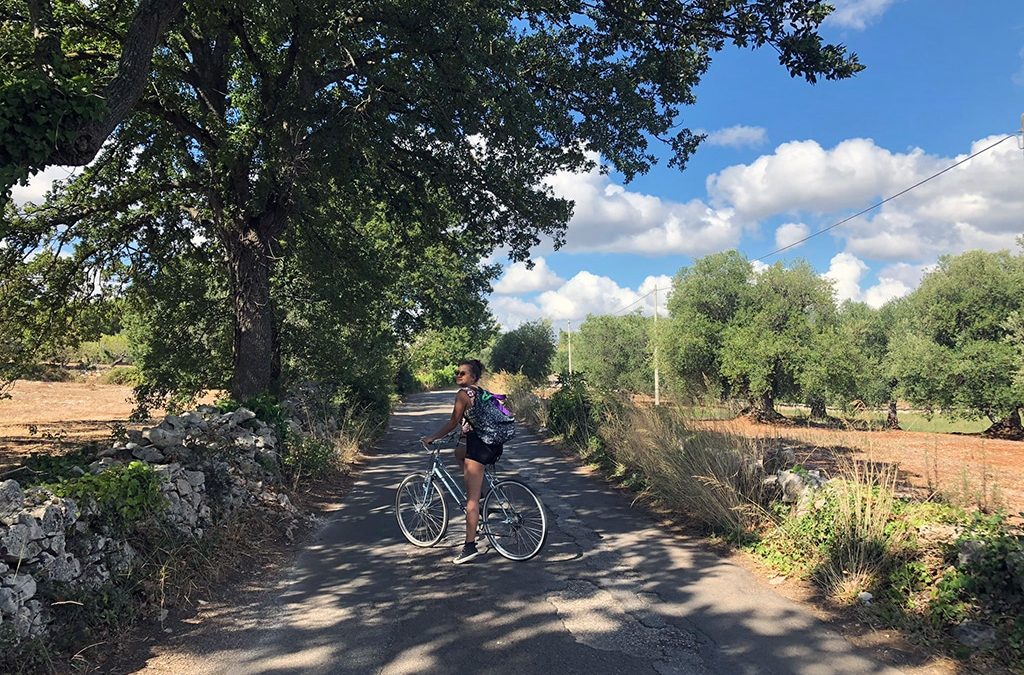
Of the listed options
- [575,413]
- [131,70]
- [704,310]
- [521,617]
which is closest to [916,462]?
[575,413]

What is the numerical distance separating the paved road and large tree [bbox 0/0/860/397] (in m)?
4.03

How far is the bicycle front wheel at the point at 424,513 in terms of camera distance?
615 centimetres

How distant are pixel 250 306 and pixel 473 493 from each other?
597 cm

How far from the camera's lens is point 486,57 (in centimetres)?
666

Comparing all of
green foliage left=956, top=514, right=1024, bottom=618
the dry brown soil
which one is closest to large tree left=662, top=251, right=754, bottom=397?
the dry brown soil

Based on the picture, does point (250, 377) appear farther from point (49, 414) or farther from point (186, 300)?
point (49, 414)

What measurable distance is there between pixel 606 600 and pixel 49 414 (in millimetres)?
22144

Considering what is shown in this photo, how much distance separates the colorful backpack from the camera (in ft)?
18.4

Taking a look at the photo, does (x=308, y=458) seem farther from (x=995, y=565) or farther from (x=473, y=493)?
(x=995, y=565)

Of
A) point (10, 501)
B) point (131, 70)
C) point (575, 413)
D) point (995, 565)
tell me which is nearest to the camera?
point (10, 501)

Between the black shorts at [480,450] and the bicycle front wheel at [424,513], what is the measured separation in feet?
2.68

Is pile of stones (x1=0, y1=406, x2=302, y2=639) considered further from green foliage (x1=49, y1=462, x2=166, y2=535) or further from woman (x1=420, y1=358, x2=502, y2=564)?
woman (x1=420, y1=358, x2=502, y2=564)

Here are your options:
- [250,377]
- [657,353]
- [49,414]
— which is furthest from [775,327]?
[49,414]

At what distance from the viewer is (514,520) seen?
5742mm
